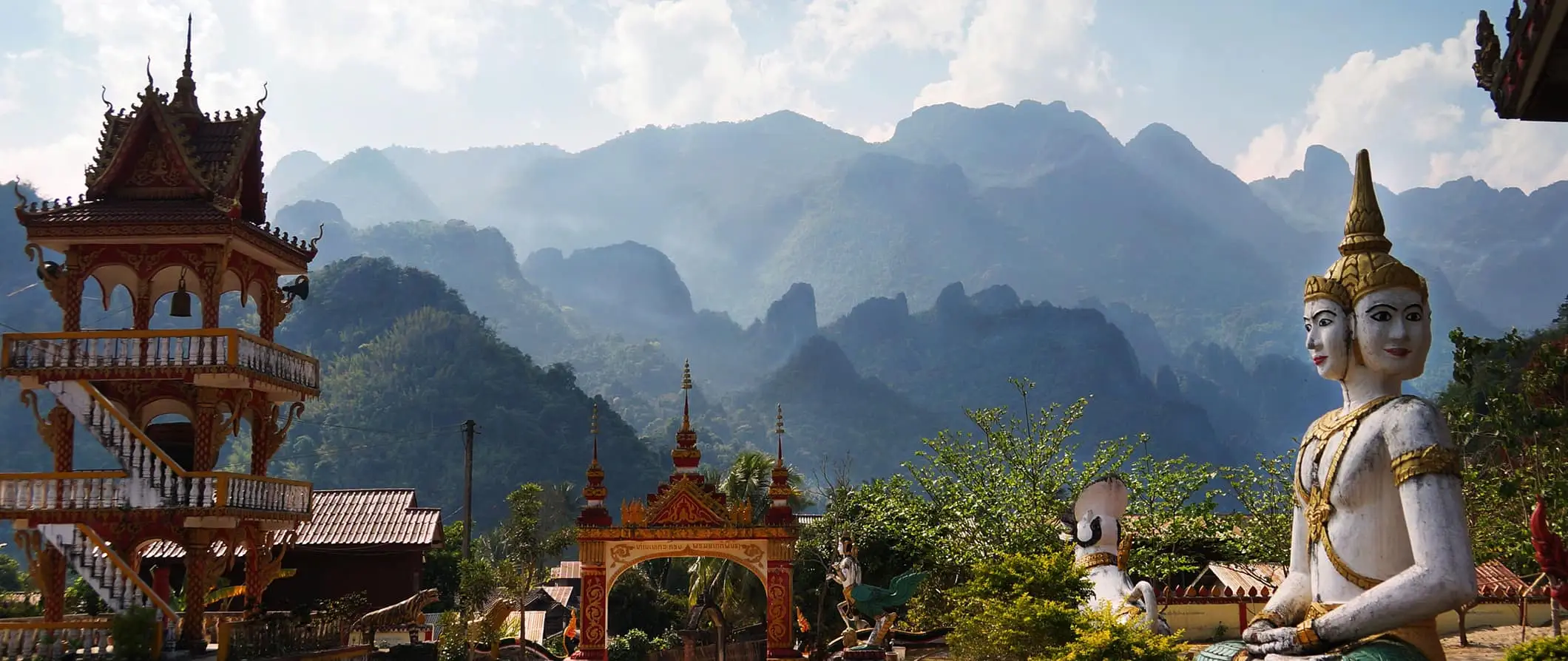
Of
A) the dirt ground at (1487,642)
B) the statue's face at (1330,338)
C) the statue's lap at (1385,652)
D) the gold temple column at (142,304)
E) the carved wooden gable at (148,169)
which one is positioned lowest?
the dirt ground at (1487,642)

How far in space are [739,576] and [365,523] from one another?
878 centimetres

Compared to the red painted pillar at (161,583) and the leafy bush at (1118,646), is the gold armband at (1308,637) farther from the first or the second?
the red painted pillar at (161,583)

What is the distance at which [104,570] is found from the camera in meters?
19.6

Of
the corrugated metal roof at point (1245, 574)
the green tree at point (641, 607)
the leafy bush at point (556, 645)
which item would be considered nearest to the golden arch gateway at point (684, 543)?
the leafy bush at point (556, 645)

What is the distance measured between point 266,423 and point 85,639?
5.42m

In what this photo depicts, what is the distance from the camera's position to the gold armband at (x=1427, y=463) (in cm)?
774

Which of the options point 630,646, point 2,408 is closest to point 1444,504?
point 630,646

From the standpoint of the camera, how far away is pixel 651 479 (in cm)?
9494

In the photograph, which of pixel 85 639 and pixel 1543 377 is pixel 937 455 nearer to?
pixel 1543 377

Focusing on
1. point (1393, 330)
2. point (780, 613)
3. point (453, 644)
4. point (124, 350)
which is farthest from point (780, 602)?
point (1393, 330)

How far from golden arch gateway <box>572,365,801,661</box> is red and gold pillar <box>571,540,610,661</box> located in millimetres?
11

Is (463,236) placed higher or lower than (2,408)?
higher

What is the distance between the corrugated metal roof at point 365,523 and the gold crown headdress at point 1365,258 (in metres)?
24.6

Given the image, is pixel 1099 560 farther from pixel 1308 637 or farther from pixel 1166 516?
pixel 1166 516
